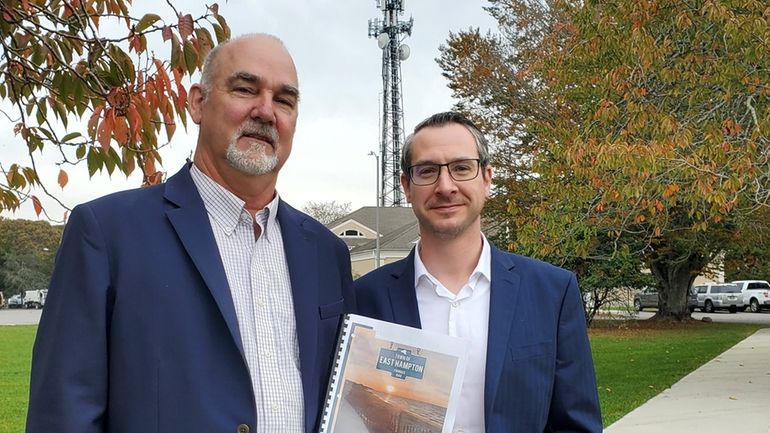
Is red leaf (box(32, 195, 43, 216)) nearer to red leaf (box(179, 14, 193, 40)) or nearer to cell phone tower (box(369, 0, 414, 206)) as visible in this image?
red leaf (box(179, 14, 193, 40))

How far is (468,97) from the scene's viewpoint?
906 inches

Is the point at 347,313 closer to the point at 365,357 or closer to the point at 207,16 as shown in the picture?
the point at 365,357

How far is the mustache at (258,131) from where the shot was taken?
2.33 m

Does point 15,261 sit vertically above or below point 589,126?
above

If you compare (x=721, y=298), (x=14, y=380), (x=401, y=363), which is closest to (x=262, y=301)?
(x=401, y=363)

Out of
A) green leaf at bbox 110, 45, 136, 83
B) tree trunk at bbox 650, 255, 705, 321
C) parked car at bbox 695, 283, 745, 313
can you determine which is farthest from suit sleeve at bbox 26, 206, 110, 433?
parked car at bbox 695, 283, 745, 313

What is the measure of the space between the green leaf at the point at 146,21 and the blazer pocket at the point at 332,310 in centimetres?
136

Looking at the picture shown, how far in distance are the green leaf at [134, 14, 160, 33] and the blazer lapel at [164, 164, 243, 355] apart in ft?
2.83

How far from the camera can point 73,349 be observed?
195 cm

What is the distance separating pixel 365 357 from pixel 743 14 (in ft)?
26.5

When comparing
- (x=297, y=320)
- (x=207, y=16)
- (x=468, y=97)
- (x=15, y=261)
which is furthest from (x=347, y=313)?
(x=15, y=261)

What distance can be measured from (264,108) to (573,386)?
1353 mm

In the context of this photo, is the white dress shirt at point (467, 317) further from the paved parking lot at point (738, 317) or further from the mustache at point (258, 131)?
the paved parking lot at point (738, 317)

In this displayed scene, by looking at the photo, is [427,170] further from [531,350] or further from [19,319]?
[19,319]
